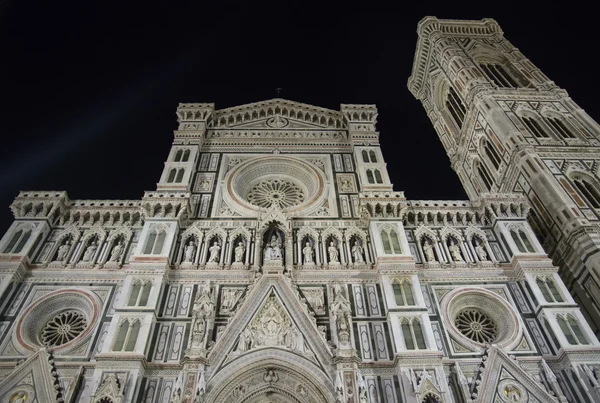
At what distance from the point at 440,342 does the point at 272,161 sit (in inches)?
416

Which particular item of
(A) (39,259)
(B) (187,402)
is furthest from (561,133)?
(A) (39,259)

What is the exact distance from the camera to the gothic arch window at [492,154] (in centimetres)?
2302

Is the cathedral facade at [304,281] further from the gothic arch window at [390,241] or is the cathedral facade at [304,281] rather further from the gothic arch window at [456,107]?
the gothic arch window at [456,107]

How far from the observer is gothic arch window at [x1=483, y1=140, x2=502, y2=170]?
75.5ft

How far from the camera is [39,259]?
15578 mm

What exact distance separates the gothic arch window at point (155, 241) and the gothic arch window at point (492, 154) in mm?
16090

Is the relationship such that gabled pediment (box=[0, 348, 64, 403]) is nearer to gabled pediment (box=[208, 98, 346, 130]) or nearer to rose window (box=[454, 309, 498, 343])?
rose window (box=[454, 309, 498, 343])

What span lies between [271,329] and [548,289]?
8.85 m

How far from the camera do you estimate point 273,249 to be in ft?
52.4

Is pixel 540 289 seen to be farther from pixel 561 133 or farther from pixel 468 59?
pixel 468 59

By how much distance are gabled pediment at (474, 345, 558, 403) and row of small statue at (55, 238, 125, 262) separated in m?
11.9

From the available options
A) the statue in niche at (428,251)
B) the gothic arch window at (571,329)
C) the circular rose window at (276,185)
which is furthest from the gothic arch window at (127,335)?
the gothic arch window at (571,329)

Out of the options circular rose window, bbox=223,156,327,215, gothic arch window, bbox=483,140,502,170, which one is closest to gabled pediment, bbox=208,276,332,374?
circular rose window, bbox=223,156,327,215

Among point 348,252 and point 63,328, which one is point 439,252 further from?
point 63,328
